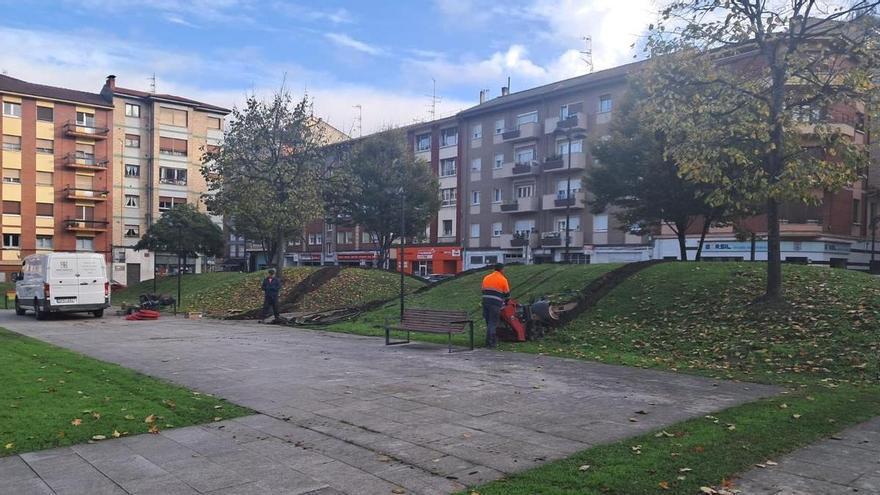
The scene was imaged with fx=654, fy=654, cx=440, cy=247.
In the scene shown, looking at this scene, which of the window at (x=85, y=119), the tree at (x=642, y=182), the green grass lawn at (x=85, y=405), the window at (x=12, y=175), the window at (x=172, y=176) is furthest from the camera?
the window at (x=172, y=176)

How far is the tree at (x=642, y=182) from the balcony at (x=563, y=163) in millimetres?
18299

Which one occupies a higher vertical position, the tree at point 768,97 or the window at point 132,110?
the window at point 132,110

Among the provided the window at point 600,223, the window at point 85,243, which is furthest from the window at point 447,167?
the window at point 85,243

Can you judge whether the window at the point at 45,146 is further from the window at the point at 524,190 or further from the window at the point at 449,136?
the window at the point at 524,190

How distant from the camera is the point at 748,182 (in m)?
12.5

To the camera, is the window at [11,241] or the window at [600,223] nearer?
the window at [600,223]

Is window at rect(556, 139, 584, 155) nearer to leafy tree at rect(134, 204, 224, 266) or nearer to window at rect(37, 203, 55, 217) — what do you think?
leafy tree at rect(134, 204, 224, 266)

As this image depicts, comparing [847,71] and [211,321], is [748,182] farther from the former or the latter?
[211,321]

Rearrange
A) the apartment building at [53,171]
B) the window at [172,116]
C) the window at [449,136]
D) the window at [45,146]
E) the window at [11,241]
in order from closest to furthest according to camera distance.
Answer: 1. the window at [11,241]
2. the apartment building at [53,171]
3. the window at [45,146]
4. the window at [449,136]
5. the window at [172,116]

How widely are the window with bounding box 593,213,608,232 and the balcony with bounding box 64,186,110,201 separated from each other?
43.3 meters

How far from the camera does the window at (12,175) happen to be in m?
54.7

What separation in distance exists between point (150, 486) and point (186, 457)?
68 cm

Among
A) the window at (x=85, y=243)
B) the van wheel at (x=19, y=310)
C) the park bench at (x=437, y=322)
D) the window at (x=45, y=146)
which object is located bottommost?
the van wheel at (x=19, y=310)

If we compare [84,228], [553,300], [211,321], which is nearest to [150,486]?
[553,300]
